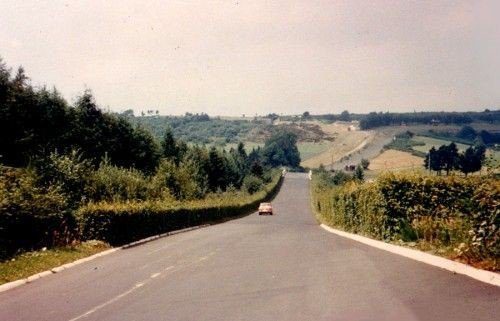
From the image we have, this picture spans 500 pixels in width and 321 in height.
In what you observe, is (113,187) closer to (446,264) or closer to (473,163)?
(473,163)

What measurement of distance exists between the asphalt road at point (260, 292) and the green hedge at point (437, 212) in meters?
1.40

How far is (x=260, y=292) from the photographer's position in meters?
11.8

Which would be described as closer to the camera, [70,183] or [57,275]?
[57,275]

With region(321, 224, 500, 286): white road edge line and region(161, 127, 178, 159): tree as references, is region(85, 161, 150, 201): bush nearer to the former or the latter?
region(321, 224, 500, 286): white road edge line

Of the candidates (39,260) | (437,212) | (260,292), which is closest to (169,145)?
(437,212)

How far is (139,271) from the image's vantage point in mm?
16578

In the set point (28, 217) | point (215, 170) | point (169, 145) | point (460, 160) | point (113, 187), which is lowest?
→ point (215, 170)

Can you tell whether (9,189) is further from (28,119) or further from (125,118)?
(125,118)

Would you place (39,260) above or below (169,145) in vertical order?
above

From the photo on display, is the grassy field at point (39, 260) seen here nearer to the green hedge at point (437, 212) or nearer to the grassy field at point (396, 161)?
the green hedge at point (437, 212)

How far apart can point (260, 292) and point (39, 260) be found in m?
9.91

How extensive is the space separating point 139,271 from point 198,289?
4.57 meters

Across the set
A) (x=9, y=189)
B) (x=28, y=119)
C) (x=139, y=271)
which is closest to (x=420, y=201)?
(x=139, y=271)

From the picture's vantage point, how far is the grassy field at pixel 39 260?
1582 centimetres
